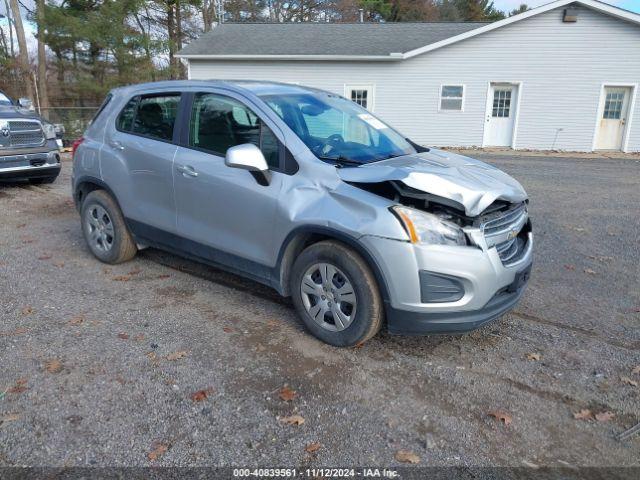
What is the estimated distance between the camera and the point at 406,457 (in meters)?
2.61

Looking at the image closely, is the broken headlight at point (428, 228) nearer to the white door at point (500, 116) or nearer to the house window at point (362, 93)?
the house window at point (362, 93)

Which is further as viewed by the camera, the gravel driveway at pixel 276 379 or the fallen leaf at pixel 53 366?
the fallen leaf at pixel 53 366

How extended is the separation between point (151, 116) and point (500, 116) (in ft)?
56.7

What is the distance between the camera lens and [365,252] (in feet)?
10.9

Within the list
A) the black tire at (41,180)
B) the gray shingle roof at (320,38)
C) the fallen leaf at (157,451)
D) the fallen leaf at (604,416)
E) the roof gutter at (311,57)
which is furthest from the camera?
the gray shingle roof at (320,38)

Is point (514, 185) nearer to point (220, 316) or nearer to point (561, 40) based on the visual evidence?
point (220, 316)

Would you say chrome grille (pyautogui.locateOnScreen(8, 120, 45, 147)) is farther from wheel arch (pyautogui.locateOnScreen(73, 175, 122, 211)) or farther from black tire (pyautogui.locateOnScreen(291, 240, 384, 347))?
black tire (pyautogui.locateOnScreen(291, 240, 384, 347))

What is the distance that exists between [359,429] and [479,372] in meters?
1.04

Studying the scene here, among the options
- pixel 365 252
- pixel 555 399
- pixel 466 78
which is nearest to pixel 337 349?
pixel 365 252

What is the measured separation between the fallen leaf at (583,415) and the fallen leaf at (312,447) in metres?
1.51

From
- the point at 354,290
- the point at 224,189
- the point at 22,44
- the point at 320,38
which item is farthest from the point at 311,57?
the point at 354,290

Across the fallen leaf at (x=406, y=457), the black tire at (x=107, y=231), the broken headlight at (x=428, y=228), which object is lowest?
the fallen leaf at (x=406, y=457)

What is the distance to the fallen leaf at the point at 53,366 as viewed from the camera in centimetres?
334

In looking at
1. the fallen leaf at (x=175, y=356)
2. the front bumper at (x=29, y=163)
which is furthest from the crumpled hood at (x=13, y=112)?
the fallen leaf at (x=175, y=356)
